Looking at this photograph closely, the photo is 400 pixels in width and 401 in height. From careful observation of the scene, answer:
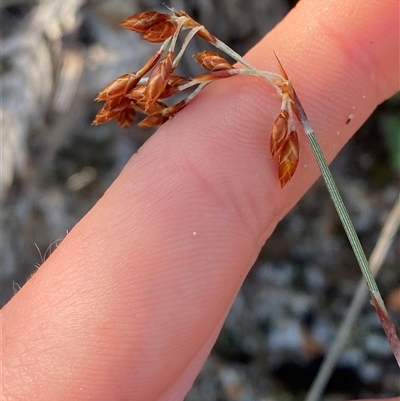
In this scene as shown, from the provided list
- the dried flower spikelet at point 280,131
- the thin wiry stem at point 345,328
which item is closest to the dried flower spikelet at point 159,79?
the dried flower spikelet at point 280,131

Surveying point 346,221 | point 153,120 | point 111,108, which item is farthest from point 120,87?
point 346,221

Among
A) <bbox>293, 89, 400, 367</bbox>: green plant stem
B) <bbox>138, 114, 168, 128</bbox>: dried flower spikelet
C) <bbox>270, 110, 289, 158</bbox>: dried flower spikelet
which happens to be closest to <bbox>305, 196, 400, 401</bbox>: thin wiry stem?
<bbox>293, 89, 400, 367</bbox>: green plant stem

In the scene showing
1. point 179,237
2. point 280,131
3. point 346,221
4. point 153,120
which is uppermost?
point 153,120

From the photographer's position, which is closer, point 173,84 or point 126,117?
point 173,84

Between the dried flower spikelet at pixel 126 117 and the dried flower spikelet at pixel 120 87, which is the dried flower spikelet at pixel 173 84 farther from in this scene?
the dried flower spikelet at pixel 126 117

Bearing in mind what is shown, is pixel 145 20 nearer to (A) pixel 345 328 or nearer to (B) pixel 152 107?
(B) pixel 152 107

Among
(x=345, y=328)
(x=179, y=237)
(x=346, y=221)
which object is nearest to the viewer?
(x=346, y=221)
